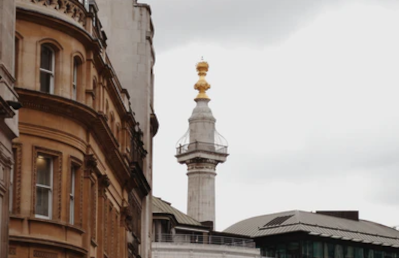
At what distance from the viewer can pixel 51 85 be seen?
156 feet

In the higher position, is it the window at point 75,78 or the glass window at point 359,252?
the glass window at point 359,252

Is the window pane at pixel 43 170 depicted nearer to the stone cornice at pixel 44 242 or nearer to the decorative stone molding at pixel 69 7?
the stone cornice at pixel 44 242

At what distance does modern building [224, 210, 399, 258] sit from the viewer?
14138 centimetres

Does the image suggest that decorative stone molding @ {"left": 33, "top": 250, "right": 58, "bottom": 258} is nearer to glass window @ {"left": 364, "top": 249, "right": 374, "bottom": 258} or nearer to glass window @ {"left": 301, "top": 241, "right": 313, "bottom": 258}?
glass window @ {"left": 301, "top": 241, "right": 313, "bottom": 258}

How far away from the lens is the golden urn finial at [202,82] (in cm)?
17638

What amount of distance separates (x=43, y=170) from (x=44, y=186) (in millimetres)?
696

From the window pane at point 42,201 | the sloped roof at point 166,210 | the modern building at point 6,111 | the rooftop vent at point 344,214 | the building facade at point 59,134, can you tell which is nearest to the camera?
the modern building at point 6,111

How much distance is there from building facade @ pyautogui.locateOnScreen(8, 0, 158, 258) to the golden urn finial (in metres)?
121

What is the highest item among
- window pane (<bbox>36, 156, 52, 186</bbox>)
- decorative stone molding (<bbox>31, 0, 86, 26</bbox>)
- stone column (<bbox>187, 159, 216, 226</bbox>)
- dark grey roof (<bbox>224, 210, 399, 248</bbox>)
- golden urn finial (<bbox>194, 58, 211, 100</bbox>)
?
golden urn finial (<bbox>194, 58, 211, 100</bbox>)

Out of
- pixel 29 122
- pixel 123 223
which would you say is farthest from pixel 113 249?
pixel 29 122

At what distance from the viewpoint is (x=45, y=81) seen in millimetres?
47500

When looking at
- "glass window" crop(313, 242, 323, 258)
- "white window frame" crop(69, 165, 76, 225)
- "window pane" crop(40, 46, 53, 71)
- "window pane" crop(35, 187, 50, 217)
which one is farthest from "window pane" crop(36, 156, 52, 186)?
"glass window" crop(313, 242, 323, 258)

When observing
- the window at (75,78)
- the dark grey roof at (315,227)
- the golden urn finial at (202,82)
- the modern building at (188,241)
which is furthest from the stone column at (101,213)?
the golden urn finial at (202,82)

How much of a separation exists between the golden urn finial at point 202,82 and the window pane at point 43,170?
128384mm
